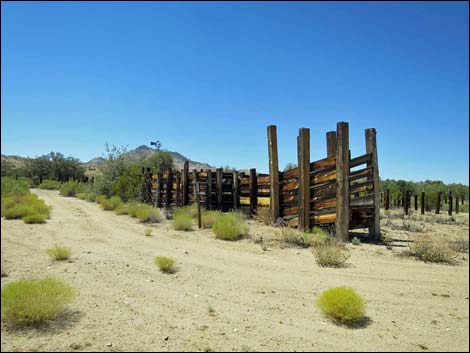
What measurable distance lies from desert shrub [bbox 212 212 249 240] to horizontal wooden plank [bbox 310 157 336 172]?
249 centimetres

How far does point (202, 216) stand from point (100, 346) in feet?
26.7

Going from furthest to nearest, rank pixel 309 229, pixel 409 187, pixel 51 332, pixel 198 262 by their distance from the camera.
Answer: pixel 409 187 < pixel 309 229 < pixel 198 262 < pixel 51 332

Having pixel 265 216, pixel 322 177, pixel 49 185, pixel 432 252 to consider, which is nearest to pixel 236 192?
pixel 265 216

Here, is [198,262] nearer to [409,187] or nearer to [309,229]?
[309,229]

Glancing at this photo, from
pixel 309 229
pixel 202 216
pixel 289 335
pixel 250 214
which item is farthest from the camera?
pixel 250 214

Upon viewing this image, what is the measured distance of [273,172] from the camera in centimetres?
1092

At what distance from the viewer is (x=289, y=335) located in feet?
11.0

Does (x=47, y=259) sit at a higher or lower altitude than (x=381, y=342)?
higher

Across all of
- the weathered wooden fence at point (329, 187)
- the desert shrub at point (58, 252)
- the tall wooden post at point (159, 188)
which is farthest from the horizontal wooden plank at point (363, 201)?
the tall wooden post at point (159, 188)

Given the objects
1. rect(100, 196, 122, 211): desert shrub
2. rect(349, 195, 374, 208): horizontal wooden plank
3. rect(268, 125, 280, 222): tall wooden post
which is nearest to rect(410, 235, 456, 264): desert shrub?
rect(349, 195, 374, 208): horizontal wooden plank

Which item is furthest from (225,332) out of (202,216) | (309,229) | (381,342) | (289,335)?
(202,216)

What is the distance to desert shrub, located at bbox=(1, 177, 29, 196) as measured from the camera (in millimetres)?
1621

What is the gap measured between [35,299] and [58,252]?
1.66 feet

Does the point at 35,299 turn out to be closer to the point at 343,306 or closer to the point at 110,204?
the point at 343,306
